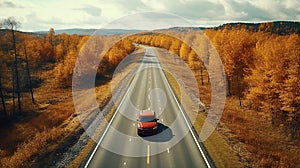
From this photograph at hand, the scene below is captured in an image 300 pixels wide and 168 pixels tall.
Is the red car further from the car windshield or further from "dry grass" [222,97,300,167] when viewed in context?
"dry grass" [222,97,300,167]

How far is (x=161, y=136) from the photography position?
2164 cm

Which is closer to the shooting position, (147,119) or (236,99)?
(147,119)

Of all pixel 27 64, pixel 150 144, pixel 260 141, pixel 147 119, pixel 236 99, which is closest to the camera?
pixel 150 144

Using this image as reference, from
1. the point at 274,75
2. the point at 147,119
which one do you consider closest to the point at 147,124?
the point at 147,119

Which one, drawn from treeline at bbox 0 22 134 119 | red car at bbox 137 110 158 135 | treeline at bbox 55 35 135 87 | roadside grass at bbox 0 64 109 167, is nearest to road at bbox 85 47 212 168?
red car at bbox 137 110 158 135

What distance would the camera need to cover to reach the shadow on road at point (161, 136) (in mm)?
20966

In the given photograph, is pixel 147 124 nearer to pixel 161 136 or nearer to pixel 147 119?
pixel 147 119

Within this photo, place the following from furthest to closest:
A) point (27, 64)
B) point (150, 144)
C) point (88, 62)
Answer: point (88, 62)
point (27, 64)
point (150, 144)

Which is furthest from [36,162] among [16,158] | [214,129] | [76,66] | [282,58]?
[76,66]

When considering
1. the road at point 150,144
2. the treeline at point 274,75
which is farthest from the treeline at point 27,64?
the treeline at point 274,75

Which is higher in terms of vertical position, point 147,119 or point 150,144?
point 147,119

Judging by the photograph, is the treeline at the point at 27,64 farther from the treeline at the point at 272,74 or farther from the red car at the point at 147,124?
the treeline at the point at 272,74

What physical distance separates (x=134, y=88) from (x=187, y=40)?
95.3 ft

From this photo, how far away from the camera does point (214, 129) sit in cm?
2364
